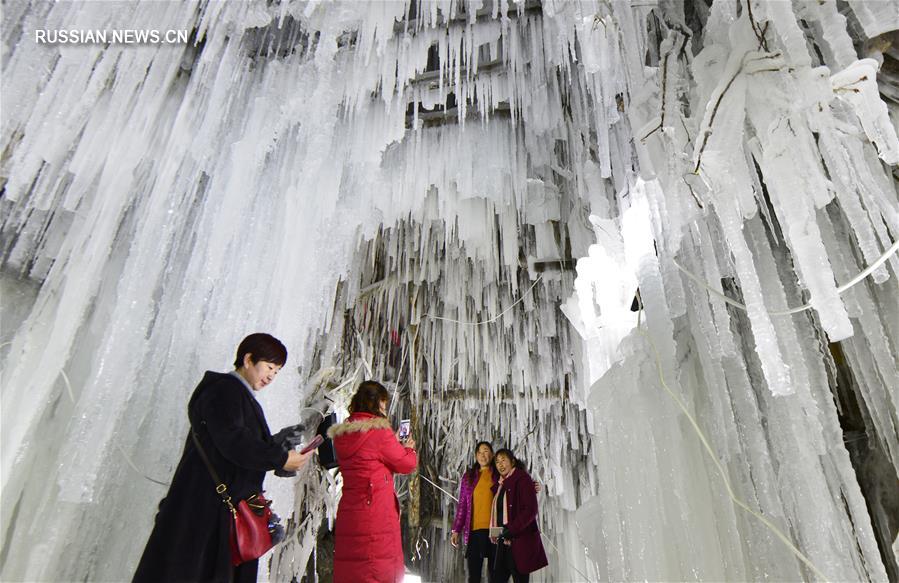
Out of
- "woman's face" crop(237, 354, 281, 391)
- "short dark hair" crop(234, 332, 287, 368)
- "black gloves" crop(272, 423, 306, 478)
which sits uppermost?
"short dark hair" crop(234, 332, 287, 368)

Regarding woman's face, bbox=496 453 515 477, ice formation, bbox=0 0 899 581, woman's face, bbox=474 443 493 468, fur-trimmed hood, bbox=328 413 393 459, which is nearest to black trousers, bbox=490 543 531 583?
woman's face, bbox=496 453 515 477

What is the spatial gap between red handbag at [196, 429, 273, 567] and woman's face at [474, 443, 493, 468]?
2762mm

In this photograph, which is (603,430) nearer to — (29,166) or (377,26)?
(377,26)

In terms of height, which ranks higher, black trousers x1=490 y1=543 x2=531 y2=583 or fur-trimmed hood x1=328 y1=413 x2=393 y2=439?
fur-trimmed hood x1=328 y1=413 x2=393 y2=439

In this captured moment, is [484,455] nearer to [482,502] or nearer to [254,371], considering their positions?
[482,502]

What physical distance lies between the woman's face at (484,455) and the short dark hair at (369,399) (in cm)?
203

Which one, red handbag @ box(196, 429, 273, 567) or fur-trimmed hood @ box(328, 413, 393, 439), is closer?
red handbag @ box(196, 429, 273, 567)

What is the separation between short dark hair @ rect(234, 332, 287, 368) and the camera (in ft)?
5.94

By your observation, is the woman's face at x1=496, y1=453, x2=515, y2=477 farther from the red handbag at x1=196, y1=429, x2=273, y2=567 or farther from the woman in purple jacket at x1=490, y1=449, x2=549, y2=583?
the red handbag at x1=196, y1=429, x2=273, y2=567

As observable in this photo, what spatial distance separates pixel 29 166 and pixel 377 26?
201 centimetres

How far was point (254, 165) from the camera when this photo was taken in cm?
316

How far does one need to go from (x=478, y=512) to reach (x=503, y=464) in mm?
516

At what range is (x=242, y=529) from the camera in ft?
5.06

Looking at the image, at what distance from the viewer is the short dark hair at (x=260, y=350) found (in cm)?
181
